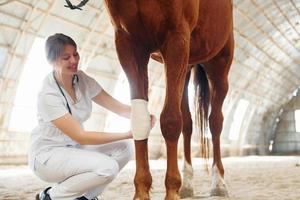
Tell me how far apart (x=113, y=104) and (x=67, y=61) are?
57cm

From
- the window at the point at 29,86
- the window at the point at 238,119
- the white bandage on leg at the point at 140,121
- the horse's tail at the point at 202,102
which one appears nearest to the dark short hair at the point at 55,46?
the white bandage on leg at the point at 140,121

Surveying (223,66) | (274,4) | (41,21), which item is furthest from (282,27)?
(223,66)

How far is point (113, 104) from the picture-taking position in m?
3.21

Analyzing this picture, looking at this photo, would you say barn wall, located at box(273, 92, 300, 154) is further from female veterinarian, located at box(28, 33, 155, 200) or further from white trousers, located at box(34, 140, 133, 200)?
white trousers, located at box(34, 140, 133, 200)

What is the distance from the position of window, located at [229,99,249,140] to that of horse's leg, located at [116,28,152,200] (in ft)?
70.5

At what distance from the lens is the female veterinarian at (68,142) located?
2668 millimetres

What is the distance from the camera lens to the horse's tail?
460 cm

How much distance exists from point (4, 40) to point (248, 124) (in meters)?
17.2

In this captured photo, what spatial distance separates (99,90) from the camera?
3174 millimetres

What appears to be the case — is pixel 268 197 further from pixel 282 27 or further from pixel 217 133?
pixel 282 27

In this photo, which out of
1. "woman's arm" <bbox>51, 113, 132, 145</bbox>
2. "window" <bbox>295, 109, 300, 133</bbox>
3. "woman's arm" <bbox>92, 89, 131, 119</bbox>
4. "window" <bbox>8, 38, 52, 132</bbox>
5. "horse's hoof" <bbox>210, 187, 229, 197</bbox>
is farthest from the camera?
"window" <bbox>295, 109, 300, 133</bbox>

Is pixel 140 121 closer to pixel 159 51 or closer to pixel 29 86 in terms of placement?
pixel 159 51

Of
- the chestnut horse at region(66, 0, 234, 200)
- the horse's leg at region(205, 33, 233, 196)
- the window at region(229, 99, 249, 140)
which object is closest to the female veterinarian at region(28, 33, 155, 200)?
the chestnut horse at region(66, 0, 234, 200)

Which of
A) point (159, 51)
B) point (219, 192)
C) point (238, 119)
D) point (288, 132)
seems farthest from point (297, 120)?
point (159, 51)
